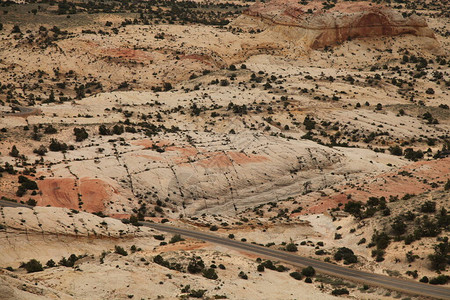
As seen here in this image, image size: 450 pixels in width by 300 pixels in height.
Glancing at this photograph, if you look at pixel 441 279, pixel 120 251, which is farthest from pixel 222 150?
pixel 441 279

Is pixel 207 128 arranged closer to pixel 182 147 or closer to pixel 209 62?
pixel 182 147

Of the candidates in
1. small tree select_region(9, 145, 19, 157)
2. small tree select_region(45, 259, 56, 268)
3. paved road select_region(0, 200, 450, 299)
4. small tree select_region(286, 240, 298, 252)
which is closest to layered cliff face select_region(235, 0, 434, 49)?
small tree select_region(9, 145, 19, 157)

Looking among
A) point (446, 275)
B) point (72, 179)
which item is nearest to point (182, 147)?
point (72, 179)

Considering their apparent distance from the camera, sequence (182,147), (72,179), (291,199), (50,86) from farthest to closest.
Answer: (50,86)
(182,147)
(291,199)
(72,179)

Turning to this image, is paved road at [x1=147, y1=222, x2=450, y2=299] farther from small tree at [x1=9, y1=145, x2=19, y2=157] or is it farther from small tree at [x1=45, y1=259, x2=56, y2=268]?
small tree at [x1=9, y1=145, x2=19, y2=157]

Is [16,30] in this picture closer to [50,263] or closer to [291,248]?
[291,248]

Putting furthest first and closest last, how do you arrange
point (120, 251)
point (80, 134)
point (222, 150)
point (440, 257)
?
point (80, 134) < point (222, 150) < point (120, 251) < point (440, 257)
